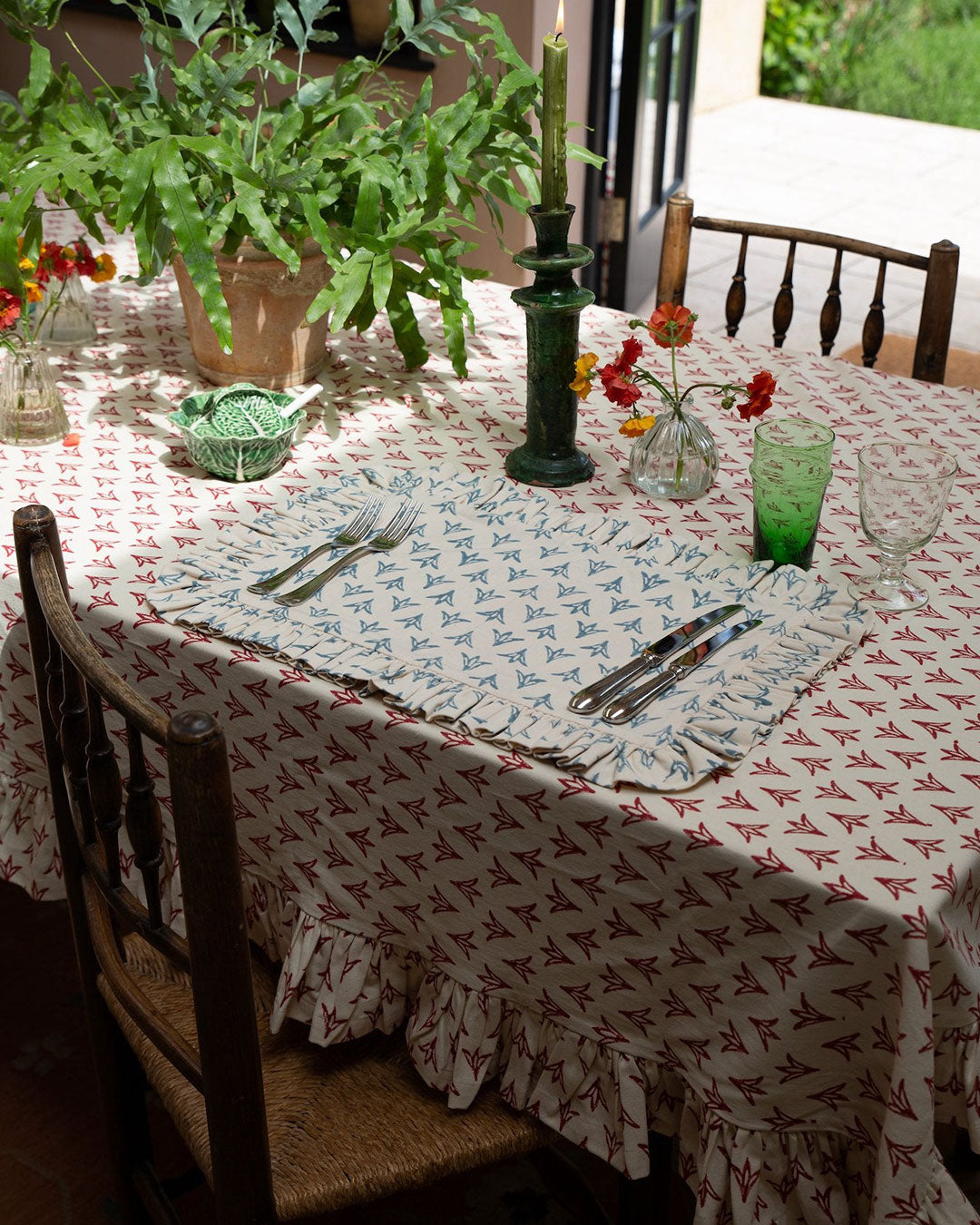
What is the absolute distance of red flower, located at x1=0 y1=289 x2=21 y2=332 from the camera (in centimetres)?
142

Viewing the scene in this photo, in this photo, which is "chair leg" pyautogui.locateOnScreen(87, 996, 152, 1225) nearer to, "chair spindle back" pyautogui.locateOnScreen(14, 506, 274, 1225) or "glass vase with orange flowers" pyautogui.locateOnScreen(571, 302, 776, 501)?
"chair spindle back" pyautogui.locateOnScreen(14, 506, 274, 1225)

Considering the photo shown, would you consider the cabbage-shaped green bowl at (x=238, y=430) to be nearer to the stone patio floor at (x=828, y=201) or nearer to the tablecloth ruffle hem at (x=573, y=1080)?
the tablecloth ruffle hem at (x=573, y=1080)

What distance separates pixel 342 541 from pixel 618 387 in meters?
0.32

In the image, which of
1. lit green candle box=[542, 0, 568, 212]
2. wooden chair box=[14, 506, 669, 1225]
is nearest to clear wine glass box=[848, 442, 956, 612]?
lit green candle box=[542, 0, 568, 212]

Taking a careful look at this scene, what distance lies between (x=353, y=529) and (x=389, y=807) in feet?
1.06

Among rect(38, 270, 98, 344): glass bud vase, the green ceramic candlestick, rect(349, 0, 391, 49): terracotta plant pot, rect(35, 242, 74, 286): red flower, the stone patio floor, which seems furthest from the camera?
the stone patio floor

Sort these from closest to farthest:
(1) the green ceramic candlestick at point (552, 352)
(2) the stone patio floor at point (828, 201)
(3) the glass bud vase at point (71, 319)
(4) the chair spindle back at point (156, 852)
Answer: (4) the chair spindle back at point (156, 852) < (1) the green ceramic candlestick at point (552, 352) < (3) the glass bud vase at point (71, 319) < (2) the stone patio floor at point (828, 201)

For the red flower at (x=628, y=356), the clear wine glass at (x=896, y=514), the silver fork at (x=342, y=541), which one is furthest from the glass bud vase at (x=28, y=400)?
the clear wine glass at (x=896, y=514)

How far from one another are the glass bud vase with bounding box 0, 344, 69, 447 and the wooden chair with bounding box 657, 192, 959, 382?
0.92 meters

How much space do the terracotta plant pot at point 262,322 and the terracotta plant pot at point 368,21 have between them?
1.96 m

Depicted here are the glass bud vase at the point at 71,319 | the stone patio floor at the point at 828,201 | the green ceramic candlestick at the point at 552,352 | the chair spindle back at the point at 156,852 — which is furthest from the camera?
the stone patio floor at the point at 828,201

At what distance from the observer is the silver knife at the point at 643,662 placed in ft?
3.27

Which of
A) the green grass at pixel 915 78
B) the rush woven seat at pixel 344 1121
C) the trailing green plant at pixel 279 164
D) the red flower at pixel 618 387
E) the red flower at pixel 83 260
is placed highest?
the trailing green plant at pixel 279 164

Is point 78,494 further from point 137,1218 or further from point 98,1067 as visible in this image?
point 137,1218
